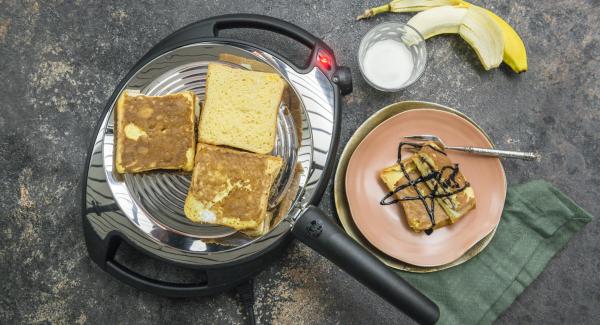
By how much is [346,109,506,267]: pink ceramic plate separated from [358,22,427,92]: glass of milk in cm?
10

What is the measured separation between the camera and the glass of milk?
1.19 metres

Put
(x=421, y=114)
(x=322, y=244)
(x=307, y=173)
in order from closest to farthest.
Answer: (x=322, y=244)
(x=307, y=173)
(x=421, y=114)

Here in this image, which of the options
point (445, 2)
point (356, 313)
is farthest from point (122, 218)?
point (445, 2)

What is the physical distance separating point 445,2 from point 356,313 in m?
0.75

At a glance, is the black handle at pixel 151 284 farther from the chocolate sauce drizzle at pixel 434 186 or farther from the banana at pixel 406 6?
the banana at pixel 406 6

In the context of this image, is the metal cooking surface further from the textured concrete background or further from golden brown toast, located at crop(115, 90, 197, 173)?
the textured concrete background

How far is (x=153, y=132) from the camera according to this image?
1024 millimetres

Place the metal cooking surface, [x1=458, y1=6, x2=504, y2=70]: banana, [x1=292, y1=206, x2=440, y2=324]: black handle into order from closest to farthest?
[x1=292, y1=206, x2=440, y2=324]: black handle → the metal cooking surface → [x1=458, y1=6, x2=504, y2=70]: banana

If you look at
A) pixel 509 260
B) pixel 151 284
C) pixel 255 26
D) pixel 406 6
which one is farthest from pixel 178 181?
pixel 509 260

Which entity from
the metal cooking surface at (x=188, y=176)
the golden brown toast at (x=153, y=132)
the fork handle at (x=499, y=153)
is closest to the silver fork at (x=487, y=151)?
the fork handle at (x=499, y=153)

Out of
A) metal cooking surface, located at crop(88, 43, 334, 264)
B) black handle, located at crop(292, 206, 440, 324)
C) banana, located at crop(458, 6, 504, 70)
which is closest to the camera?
black handle, located at crop(292, 206, 440, 324)

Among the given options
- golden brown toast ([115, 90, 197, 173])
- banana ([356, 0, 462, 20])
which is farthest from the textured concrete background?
golden brown toast ([115, 90, 197, 173])

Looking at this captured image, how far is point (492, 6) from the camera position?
1.24 m

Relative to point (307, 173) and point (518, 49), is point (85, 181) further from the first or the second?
point (518, 49)
